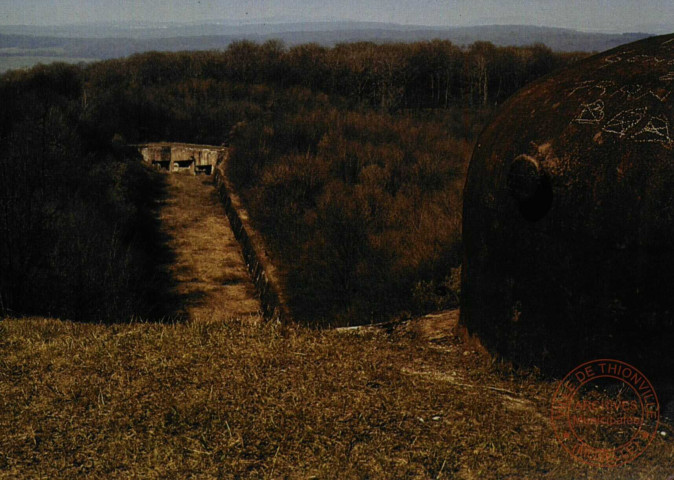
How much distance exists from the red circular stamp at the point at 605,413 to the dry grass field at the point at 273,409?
9cm

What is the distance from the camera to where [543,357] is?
436 cm

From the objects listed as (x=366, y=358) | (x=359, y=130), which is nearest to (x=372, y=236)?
(x=366, y=358)

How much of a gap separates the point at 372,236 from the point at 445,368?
680cm

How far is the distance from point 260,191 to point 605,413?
41.8ft

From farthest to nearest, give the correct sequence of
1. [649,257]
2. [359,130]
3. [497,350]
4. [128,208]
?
[359,130] < [128,208] < [497,350] < [649,257]

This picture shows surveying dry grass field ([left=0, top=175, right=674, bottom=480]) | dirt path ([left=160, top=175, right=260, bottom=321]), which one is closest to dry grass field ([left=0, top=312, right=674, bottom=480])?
dry grass field ([left=0, top=175, right=674, bottom=480])

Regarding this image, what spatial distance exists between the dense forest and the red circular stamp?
399 cm

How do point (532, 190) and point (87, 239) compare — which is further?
point (87, 239)

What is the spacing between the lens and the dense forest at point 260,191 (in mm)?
9617

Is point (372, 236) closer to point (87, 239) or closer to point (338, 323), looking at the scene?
point (338, 323)

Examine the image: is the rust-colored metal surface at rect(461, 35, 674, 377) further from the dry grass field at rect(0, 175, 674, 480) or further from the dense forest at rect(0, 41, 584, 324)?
the dense forest at rect(0, 41, 584, 324)

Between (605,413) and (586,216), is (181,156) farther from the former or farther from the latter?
(605,413)

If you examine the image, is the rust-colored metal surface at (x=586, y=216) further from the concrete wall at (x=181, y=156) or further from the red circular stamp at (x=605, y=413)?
the concrete wall at (x=181, y=156)

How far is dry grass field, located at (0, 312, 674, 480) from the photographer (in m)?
3.57
